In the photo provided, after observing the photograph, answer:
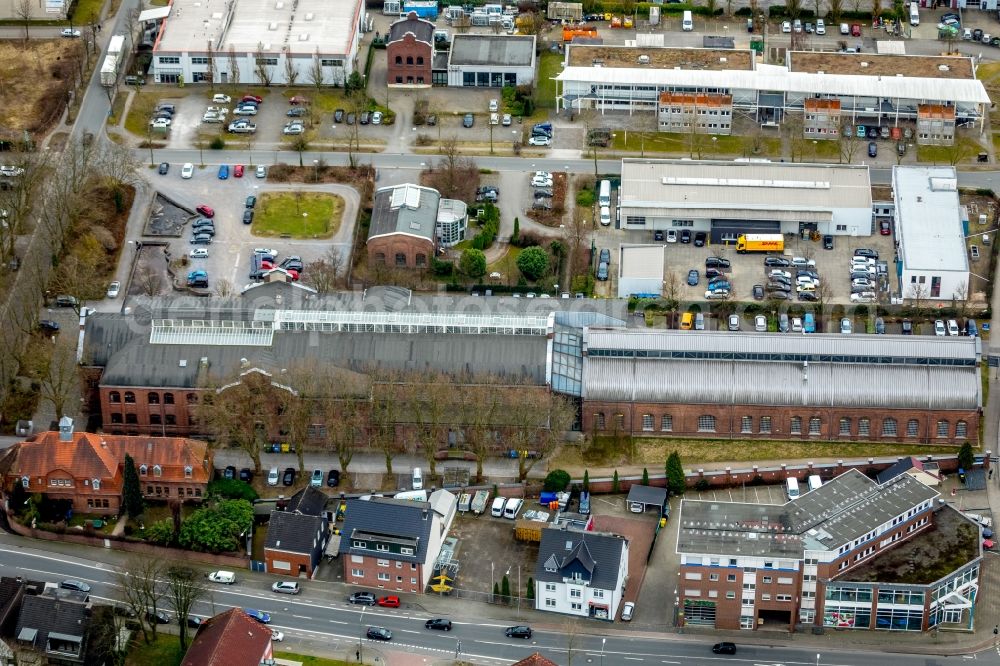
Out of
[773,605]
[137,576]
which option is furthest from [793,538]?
[137,576]

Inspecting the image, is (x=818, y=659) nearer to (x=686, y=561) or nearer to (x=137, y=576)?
(x=686, y=561)

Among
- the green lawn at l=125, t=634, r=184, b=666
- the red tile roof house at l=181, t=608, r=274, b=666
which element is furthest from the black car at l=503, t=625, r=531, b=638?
the green lawn at l=125, t=634, r=184, b=666

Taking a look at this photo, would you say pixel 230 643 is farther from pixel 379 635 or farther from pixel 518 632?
pixel 518 632

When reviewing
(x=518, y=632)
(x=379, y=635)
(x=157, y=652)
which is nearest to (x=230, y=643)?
(x=157, y=652)

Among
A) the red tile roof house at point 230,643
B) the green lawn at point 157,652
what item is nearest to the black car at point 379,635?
the red tile roof house at point 230,643

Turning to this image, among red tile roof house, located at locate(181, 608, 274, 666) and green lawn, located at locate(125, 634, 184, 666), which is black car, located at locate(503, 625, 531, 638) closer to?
red tile roof house, located at locate(181, 608, 274, 666)

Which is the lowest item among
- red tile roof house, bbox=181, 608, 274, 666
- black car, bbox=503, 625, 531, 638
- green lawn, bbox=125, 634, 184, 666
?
green lawn, bbox=125, 634, 184, 666

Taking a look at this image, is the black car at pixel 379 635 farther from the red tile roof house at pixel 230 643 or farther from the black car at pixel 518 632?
the black car at pixel 518 632
